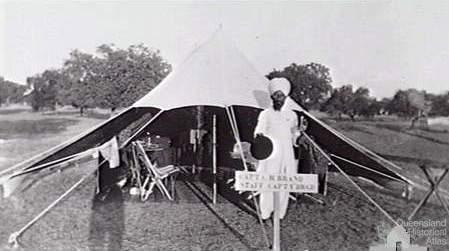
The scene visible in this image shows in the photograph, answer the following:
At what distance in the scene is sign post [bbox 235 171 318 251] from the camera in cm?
206

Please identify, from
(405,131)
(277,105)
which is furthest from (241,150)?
(405,131)

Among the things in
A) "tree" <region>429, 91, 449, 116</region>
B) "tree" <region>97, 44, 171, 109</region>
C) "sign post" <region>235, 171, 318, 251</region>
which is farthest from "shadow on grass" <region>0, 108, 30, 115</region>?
"tree" <region>429, 91, 449, 116</region>

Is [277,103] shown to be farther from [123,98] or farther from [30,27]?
[30,27]

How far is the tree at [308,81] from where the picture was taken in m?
2.07

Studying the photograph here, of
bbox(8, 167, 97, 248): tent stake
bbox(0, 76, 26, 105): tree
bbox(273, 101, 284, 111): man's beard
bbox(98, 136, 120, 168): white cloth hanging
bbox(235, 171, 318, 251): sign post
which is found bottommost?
bbox(8, 167, 97, 248): tent stake

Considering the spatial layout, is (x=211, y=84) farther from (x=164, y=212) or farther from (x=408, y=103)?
(x=408, y=103)

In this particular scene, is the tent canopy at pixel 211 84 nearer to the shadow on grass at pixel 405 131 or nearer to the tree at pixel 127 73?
the tree at pixel 127 73

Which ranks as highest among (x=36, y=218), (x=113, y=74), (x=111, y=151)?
(x=113, y=74)

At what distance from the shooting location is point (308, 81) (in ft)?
6.77

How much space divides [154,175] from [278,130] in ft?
1.78

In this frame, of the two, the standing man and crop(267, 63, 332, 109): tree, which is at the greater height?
crop(267, 63, 332, 109): tree

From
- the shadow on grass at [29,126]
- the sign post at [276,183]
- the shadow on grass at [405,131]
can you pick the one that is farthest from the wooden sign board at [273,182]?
the shadow on grass at [29,126]

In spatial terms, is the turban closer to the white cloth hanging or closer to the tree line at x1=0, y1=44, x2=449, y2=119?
the tree line at x1=0, y1=44, x2=449, y2=119

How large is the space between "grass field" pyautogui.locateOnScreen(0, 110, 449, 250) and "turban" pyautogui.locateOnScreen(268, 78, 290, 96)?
0.24 m
